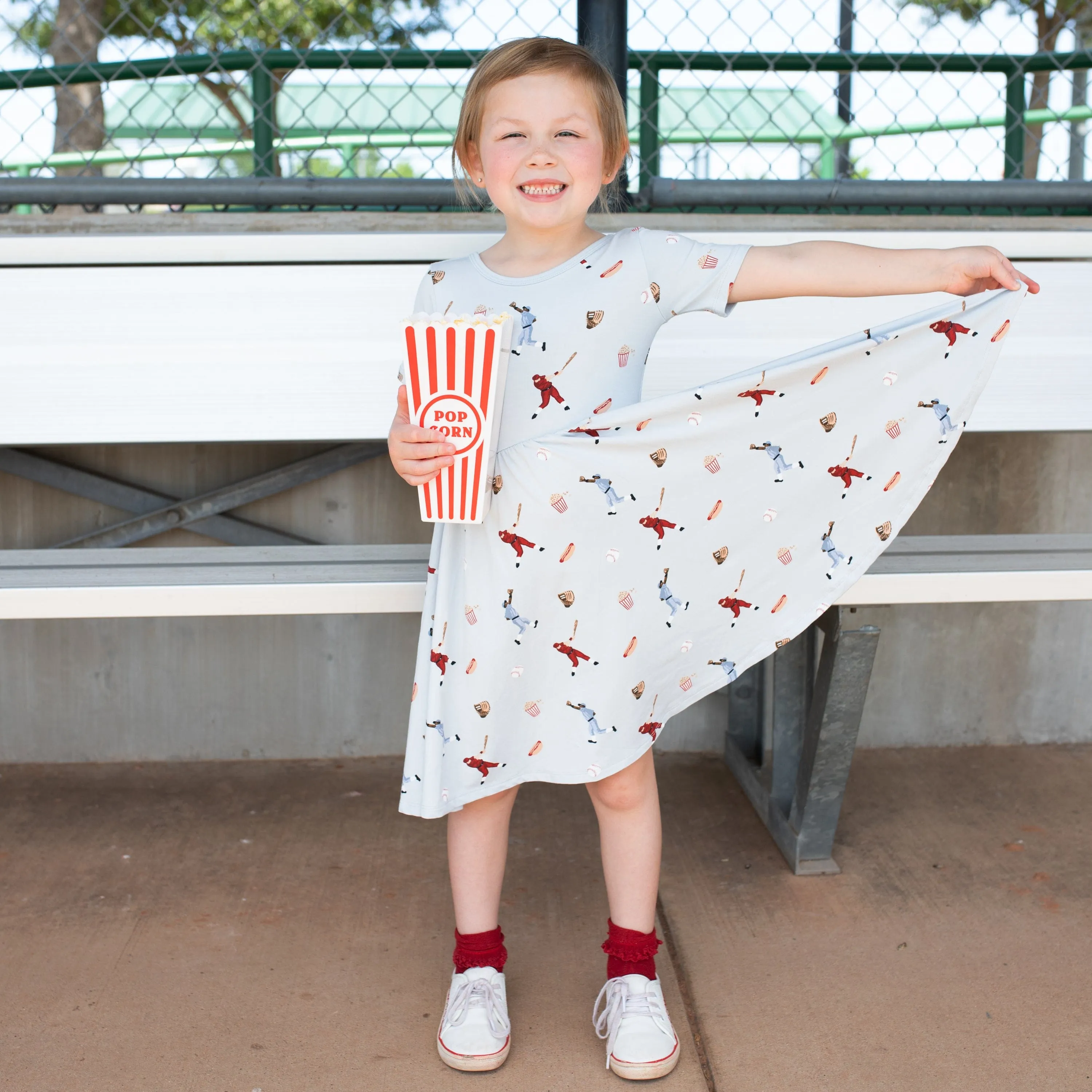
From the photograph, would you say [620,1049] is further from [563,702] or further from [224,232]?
[224,232]

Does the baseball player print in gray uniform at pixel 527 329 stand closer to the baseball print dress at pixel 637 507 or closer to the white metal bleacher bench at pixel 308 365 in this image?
the baseball print dress at pixel 637 507

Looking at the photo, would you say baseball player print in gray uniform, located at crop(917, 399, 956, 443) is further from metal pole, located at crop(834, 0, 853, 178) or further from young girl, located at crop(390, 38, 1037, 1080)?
metal pole, located at crop(834, 0, 853, 178)

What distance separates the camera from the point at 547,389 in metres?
1.73

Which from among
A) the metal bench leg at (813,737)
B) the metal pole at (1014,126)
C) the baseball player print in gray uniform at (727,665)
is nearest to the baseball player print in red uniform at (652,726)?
the baseball player print in gray uniform at (727,665)

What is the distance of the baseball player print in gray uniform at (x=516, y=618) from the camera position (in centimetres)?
173

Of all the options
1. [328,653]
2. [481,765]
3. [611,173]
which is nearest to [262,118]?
[328,653]

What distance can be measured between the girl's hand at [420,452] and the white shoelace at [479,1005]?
0.88 m

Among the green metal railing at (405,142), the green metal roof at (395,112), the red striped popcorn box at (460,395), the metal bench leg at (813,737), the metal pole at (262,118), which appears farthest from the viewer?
the green metal roof at (395,112)

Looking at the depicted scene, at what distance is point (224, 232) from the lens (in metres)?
2.71

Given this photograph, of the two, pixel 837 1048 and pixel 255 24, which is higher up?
pixel 255 24

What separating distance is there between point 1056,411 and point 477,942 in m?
1.84

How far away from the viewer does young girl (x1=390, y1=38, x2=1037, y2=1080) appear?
5.61 feet

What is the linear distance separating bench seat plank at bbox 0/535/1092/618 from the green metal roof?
2681mm

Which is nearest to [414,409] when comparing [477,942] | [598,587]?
[598,587]
